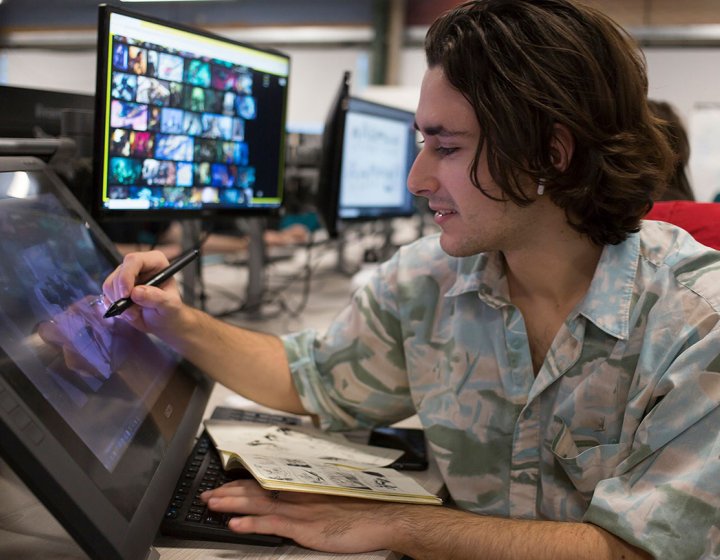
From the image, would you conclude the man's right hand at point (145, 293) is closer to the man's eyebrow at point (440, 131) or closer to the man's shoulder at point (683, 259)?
A: the man's eyebrow at point (440, 131)

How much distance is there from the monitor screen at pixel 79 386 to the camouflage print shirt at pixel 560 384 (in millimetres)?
271

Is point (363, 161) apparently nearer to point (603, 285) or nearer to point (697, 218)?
point (697, 218)

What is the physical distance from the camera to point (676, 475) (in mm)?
805

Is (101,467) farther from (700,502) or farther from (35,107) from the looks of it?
(35,107)

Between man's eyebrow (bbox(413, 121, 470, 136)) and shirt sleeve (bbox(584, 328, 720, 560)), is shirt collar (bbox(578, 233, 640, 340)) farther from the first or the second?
man's eyebrow (bbox(413, 121, 470, 136))

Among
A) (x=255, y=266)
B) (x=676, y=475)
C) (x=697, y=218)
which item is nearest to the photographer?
(x=676, y=475)

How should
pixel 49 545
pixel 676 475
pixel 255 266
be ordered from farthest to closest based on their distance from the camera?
pixel 255 266, pixel 676 475, pixel 49 545

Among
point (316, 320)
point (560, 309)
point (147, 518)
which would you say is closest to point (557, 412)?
point (560, 309)

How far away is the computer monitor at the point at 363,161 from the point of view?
1.80 metres

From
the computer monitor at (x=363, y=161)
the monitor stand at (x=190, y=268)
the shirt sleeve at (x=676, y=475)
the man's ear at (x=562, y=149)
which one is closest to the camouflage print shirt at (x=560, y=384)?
the shirt sleeve at (x=676, y=475)

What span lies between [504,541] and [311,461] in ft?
0.87

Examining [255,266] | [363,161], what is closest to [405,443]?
[255,266]

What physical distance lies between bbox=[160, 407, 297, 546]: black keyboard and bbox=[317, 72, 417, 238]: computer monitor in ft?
3.11

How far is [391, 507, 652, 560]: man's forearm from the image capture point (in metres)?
0.80
